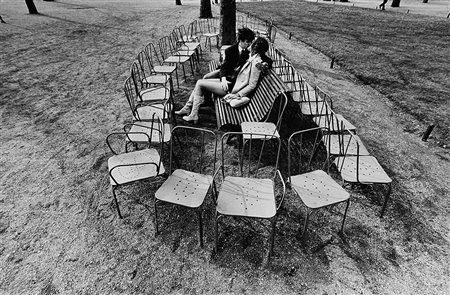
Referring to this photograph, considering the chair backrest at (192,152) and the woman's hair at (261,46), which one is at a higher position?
the woman's hair at (261,46)

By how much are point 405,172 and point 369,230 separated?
151 cm

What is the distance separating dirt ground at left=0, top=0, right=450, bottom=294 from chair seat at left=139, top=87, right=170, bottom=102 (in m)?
0.74

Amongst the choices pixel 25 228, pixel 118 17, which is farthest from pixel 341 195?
pixel 118 17

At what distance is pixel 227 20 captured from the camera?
8477mm

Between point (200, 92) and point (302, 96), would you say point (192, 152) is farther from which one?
point (302, 96)

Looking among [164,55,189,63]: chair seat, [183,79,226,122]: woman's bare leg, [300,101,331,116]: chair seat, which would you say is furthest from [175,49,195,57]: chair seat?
[300,101,331,116]: chair seat

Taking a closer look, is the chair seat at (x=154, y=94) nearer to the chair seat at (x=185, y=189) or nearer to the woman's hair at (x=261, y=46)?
the woman's hair at (x=261, y=46)

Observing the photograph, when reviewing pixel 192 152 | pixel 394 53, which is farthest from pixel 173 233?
pixel 394 53

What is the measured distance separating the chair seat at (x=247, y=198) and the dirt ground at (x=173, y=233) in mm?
516

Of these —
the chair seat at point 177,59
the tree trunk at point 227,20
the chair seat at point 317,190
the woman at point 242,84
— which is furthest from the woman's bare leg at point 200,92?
the tree trunk at point 227,20

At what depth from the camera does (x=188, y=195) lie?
286 centimetres

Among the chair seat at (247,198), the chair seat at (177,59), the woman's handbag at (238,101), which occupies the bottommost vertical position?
the chair seat at (247,198)

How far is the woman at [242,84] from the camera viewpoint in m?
4.48

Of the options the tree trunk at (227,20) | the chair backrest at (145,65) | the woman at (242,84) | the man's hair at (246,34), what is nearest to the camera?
the woman at (242,84)
